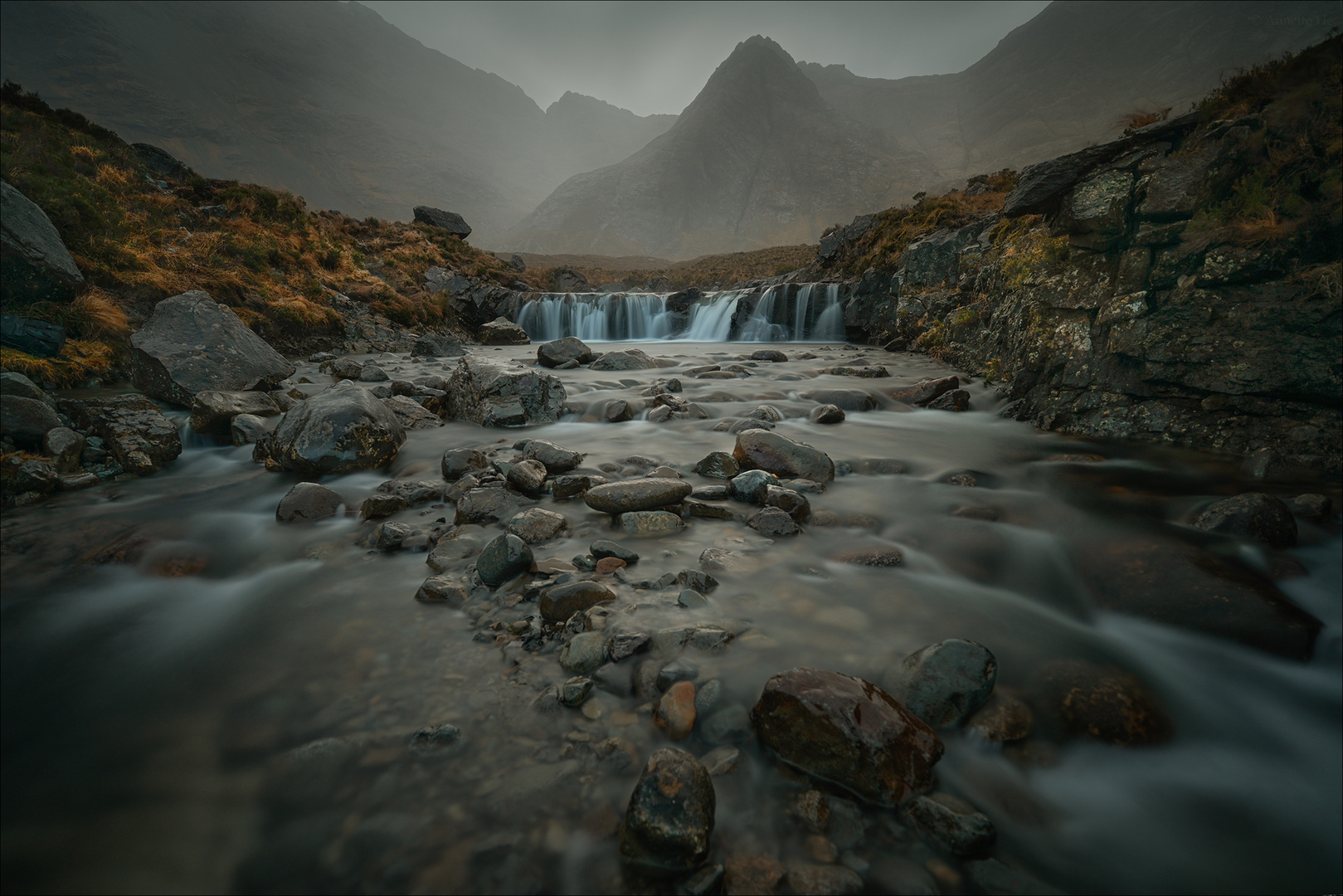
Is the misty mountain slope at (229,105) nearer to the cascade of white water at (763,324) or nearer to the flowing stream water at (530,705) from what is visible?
the cascade of white water at (763,324)

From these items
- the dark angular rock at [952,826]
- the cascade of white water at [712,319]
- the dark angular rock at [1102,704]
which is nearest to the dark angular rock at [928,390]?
the dark angular rock at [1102,704]

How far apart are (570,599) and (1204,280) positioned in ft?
21.5

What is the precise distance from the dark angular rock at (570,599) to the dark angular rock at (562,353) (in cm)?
1055

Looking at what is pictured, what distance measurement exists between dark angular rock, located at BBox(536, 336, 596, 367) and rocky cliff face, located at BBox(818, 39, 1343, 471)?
937 cm

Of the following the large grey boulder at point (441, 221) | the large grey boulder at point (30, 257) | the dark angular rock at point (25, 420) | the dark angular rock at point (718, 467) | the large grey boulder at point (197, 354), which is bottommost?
the dark angular rock at point (718, 467)

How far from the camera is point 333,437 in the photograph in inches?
201

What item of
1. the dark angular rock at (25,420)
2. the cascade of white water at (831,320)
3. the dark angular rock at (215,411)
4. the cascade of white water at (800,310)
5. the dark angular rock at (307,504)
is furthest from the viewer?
the cascade of white water at (800,310)

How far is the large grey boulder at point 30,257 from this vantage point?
21.3ft

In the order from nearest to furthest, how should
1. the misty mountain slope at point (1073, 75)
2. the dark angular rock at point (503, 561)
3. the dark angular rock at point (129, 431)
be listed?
the dark angular rock at point (503, 561) → the dark angular rock at point (129, 431) → the misty mountain slope at point (1073, 75)

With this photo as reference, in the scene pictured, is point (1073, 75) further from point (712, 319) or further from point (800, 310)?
point (800, 310)

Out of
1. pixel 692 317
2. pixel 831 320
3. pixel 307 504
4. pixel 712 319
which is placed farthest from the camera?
pixel 692 317

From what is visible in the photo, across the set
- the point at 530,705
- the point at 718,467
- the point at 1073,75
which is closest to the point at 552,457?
the point at 718,467

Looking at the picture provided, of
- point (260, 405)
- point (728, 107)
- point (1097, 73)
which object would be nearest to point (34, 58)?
point (728, 107)

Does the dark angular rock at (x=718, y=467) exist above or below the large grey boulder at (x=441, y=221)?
below
